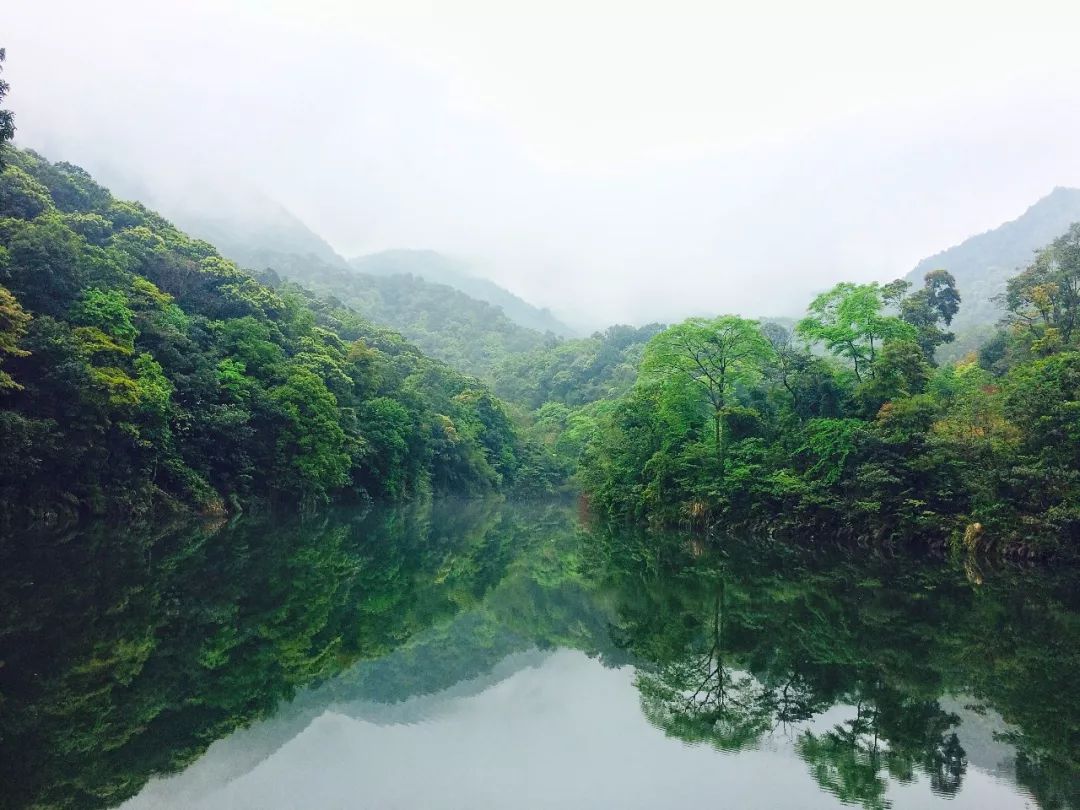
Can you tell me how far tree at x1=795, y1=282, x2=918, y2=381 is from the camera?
87.0 ft

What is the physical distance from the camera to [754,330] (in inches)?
1133

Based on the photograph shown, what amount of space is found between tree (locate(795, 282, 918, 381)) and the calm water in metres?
14.6

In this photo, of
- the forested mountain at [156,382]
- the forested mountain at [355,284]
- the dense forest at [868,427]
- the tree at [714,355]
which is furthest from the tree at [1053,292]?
the forested mountain at [355,284]

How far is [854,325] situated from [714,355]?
5.55m

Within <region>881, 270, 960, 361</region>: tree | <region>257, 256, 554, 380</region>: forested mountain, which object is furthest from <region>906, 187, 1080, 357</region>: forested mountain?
<region>881, 270, 960, 361</region>: tree

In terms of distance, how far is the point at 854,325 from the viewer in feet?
88.6

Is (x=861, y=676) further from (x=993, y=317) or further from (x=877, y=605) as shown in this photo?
(x=993, y=317)

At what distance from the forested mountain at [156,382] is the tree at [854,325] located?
2377 centimetres

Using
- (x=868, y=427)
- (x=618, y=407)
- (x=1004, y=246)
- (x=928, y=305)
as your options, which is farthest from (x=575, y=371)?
(x=1004, y=246)

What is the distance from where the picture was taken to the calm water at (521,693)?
5078mm

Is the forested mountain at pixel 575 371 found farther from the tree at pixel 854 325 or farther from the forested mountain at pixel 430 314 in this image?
the tree at pixel 854 325

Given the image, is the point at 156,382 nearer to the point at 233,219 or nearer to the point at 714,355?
the point at 714,355

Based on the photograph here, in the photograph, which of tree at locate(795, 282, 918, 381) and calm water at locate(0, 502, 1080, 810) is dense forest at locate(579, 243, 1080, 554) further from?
calm water at locate(0, 502, 1080, 810)

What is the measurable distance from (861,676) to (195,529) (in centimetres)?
2118
